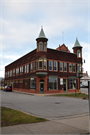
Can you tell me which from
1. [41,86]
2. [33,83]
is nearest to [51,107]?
[41,86]

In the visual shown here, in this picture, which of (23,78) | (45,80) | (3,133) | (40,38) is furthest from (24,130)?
(23,78)

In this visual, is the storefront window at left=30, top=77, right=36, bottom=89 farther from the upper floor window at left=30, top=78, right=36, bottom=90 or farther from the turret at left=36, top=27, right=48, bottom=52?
the turret at left=36, top=27, right=48, bottom=52

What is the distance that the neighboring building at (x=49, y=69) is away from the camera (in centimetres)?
2830

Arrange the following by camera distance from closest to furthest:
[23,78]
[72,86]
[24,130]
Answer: [24,130] < [72,86] < [23,78]

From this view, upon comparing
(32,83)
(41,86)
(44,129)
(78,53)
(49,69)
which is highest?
(78,53)

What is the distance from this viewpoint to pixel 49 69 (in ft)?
96.3

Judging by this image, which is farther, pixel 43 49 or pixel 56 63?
pixel 56 63

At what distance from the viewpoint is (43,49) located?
28.5 metres

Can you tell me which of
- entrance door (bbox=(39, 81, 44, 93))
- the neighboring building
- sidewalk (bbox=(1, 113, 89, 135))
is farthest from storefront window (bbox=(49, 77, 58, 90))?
sidewalk (bbox=(1, 113, 89, 135))

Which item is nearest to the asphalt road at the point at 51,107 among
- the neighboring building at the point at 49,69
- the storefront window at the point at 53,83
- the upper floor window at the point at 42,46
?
the neighboring building at the point at 49,69

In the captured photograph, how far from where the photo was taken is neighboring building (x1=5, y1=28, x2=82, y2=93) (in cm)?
2830

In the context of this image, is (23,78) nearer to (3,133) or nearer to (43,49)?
(43,49)

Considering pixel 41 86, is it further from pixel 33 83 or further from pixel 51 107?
pixel 51 107

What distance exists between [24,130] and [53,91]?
935 inches
